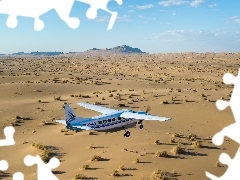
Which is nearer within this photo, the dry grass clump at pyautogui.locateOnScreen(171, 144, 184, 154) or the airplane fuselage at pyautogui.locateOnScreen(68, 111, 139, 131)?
the dry grass clump at pyautogui.locateOnScreen(171, 144, 184, 154)

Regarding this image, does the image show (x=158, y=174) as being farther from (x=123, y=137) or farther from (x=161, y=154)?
(x=123, y=137)

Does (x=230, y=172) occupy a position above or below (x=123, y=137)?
below

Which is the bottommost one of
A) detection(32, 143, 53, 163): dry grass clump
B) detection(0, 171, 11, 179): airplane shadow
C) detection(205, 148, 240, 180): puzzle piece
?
detection(205, 148, 240, 180): puzzle piece

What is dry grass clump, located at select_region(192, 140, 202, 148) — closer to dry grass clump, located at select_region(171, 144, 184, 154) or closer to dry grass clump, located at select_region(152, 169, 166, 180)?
dry grass clump, located at select_region(171, 144, 184, 154)

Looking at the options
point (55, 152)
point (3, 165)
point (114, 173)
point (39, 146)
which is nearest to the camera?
point (114, 173)

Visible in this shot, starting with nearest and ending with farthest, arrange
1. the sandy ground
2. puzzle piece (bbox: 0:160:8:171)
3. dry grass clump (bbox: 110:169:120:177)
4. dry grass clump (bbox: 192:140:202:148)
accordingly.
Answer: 1. dry grass clump (bbox: 110:169:120:177)
2. the sandy ground
3. puzzle piece (bbox: 0:160:8:171)
4. dry grass clump (bbox: 192:140:202:148)

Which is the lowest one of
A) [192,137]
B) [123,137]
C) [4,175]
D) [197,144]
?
[4,175]

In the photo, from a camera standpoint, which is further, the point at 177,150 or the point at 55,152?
the point at 55,152

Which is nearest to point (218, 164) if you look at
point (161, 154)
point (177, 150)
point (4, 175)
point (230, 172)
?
point (230, 172)

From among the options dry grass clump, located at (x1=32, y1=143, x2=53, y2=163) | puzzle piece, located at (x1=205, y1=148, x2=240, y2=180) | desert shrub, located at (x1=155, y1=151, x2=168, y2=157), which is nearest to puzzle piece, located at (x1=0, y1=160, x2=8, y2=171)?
dry grass clump, located at (x1=32, y1=143, x2=53, y2=163)

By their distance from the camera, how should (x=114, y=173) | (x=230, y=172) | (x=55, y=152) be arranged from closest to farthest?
(x=230, y=172) → (x=114, y=173) → (x=55, y=152)

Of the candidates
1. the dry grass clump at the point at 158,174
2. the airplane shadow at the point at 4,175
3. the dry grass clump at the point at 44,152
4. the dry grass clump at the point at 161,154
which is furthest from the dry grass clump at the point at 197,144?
the airplane shadow at the point at 4,175

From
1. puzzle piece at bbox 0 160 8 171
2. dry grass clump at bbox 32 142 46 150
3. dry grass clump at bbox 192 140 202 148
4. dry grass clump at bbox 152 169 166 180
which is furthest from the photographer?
dry grass clump at bbox 32 142 46 150
